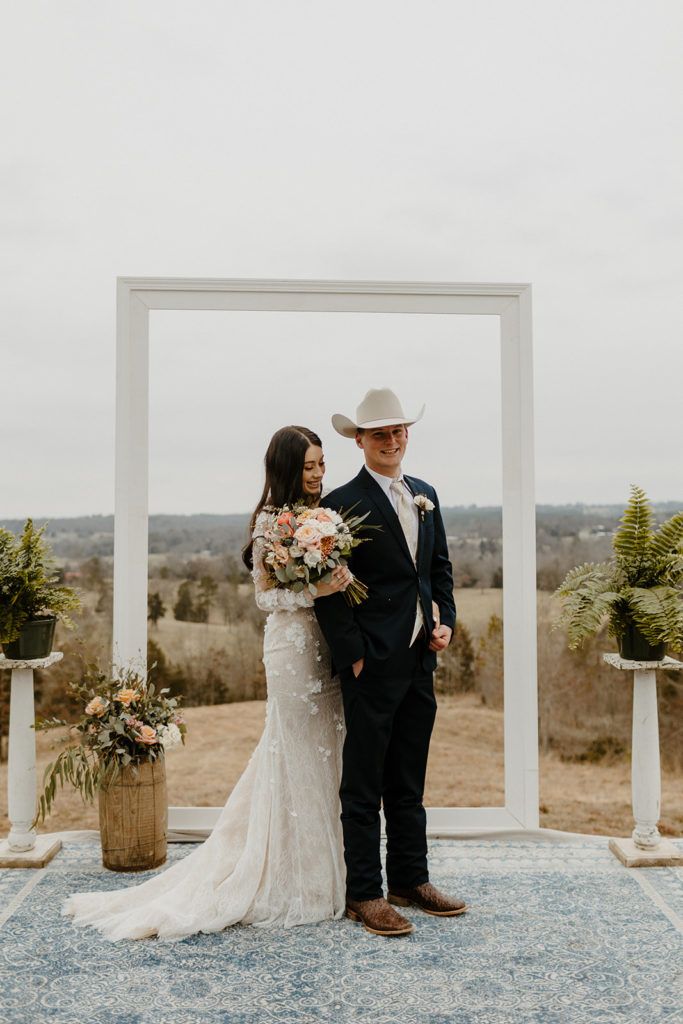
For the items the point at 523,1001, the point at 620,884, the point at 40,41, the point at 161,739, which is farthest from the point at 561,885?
the point at 40,41

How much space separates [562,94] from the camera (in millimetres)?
4926

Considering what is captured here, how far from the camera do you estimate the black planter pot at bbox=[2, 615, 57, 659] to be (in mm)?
3779

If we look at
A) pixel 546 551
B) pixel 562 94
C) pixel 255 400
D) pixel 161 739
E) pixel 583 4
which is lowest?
pixel 161 739

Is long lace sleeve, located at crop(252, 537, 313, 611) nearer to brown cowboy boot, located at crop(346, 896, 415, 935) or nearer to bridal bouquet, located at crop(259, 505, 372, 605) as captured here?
bridal bouquet, located at crop(259, 505, 372, 605)

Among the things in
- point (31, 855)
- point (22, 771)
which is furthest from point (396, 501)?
point (31, 855)

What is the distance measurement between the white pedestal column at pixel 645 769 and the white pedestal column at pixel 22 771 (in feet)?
7.89

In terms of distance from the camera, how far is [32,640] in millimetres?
3797

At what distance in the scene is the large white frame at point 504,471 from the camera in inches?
163

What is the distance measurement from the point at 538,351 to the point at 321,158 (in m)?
1.58

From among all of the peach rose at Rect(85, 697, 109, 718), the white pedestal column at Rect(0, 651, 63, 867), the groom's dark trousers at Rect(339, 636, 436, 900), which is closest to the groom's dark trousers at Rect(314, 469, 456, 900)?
the groom's dark trousers at Rect(339, 636, 436, 900)

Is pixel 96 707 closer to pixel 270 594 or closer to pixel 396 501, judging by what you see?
pixel 270 594

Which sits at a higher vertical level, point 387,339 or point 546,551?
point 387,339

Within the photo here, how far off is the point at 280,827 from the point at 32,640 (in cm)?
132

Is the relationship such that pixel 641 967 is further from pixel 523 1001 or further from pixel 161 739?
pixel 161 739
